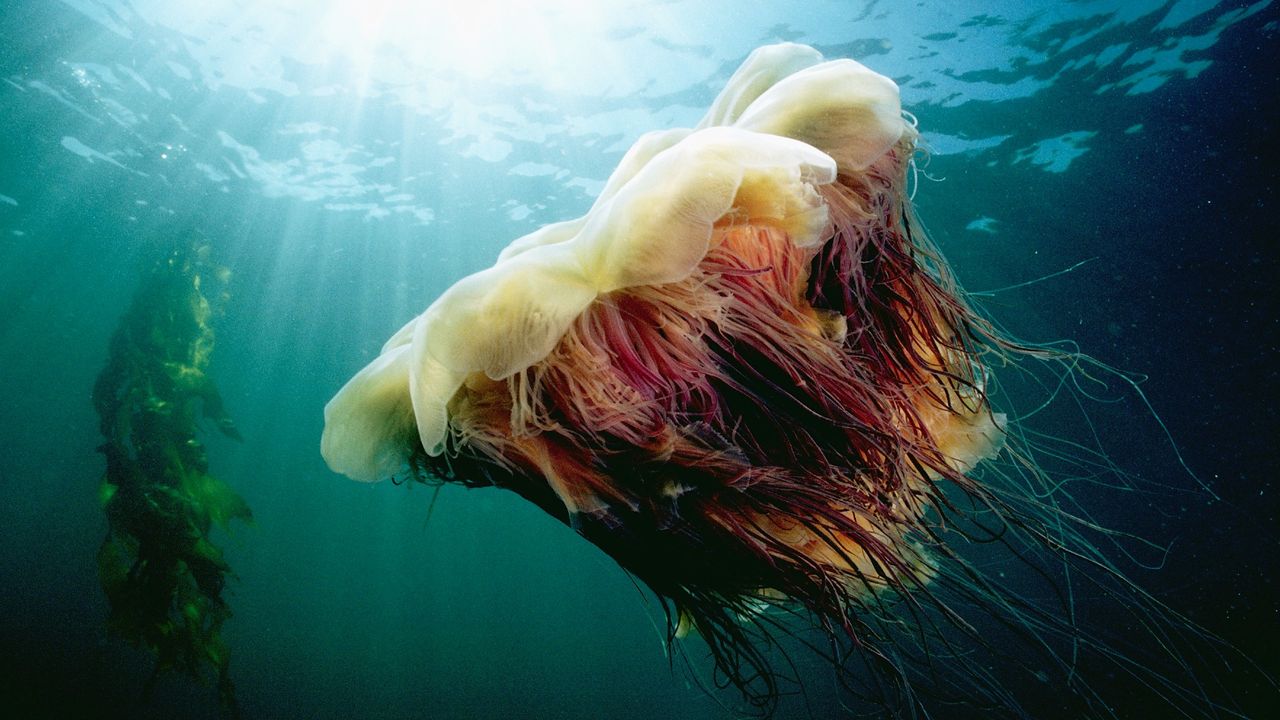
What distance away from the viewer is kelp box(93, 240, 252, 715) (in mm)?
6652

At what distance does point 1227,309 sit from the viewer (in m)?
12.3

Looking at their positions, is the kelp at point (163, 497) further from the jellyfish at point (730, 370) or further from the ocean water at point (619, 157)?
the jellyfish at point (730, 370)

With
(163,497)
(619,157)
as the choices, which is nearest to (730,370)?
(163,497)

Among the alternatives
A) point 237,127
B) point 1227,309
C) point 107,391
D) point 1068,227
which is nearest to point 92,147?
point 237,127

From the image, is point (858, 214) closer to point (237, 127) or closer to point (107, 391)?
point (107, 391)

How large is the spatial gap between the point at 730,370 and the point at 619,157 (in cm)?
1291

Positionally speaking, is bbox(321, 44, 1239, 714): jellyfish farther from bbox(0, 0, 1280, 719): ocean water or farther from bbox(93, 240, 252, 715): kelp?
bbox(93, 240, 252, 715): kelp

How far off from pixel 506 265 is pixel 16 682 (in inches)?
867

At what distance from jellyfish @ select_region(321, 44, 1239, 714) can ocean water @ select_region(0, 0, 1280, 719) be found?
605 millimetres

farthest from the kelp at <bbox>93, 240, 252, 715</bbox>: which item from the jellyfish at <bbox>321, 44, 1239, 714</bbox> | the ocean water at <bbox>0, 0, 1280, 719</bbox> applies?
the jellyfish at <bbox>321, 44, 1239, 714</bbox>

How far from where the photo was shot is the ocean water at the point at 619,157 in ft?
32.6

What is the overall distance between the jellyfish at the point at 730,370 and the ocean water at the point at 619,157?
60cm

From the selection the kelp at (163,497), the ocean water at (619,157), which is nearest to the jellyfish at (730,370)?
the ocean water at (619,157)

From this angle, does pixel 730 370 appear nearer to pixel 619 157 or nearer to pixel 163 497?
pixel 163 497
